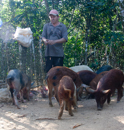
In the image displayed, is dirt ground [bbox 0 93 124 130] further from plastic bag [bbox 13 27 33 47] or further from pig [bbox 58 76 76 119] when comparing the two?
plastic bag [bbox 13 27 33 47]

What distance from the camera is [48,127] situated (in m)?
3.36

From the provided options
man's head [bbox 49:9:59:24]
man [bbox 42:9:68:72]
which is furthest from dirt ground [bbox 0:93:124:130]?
man's head [bbox 49:9:59:24]

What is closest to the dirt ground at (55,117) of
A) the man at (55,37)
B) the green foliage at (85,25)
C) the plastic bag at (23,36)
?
the man at (55,37)

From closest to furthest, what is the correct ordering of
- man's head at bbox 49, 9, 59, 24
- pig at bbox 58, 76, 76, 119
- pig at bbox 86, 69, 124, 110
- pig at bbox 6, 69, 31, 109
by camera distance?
pig at bbox 58, 76, 76, 119 → pig at bbox 86, 69, 124, 110 → pig at bbox 6, 69, 31, 109 → man's head at bbox 49, 9, 59, 24

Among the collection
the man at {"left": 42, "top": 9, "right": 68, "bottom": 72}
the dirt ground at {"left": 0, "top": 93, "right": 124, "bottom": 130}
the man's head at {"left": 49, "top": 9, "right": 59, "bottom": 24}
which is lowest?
the dirt ground at {"left": 0, "top": 93, "right": 124, "bottom": 130}

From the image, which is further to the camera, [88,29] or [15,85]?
Answer: [88,29]

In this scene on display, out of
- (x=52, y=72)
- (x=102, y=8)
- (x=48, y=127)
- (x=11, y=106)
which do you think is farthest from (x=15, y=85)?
(x=102, y=8)

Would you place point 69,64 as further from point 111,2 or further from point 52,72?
point 52,72

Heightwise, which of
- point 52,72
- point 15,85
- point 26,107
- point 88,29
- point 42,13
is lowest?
point 26,107

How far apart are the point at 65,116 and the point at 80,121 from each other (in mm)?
456

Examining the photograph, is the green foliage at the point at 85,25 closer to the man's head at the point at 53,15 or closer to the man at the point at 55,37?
the man at the point at 55,37

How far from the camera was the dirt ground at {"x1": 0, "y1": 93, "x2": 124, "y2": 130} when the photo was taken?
3383mm

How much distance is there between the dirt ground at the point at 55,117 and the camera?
11.1ft

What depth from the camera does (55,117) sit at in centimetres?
394
